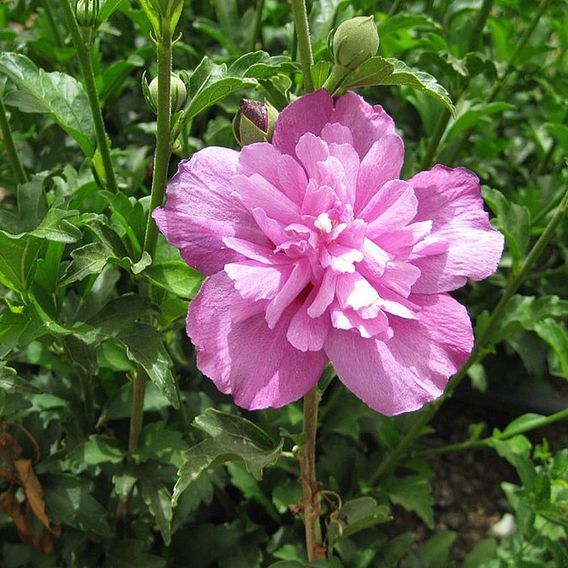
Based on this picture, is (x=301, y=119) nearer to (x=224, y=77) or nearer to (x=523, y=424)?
(x=224, y=77)

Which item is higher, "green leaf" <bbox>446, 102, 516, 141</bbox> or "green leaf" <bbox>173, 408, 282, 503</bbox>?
"green leaf" <bbox>446, 102, 516, 141</bbox>

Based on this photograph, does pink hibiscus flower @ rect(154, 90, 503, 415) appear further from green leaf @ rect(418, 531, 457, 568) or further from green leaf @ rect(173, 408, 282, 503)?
green leaf @ rect(418, 531, 457, 568)

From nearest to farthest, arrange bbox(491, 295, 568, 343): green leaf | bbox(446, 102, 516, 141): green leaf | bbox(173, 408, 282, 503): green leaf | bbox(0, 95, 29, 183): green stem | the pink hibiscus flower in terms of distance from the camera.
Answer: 1. the pink hibiscus flower
2. bbox(173, 408, 282, 503): green leaf
3. bbox(0, 95, 29, 183): green stem
4. bbox(491, 295, 568, 343): green leaf
5. bbox(446, 102, 516, 141): green leaf

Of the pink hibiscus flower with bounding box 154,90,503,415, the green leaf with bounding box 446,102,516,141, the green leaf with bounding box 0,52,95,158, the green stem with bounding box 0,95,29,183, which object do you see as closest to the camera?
the pink hibiscus flower with bounding box 154,90,503,415

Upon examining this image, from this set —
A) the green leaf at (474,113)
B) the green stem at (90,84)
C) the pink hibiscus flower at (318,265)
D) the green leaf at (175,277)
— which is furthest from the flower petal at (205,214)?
the green leaf at (474,113)

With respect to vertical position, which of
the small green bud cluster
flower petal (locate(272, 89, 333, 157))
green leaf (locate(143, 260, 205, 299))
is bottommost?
green leaf (locate(143, 260, 205, 299))

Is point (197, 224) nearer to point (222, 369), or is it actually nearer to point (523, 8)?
point (222, 369)

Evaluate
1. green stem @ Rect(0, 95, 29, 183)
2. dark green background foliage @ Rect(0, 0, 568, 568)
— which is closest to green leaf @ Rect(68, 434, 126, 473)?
dark green background foliage @ Rect(0, 0, 568, 568)

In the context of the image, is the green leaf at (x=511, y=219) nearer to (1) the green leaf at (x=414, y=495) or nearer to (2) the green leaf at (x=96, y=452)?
(1) the green leaf at (x=414, y=495)
